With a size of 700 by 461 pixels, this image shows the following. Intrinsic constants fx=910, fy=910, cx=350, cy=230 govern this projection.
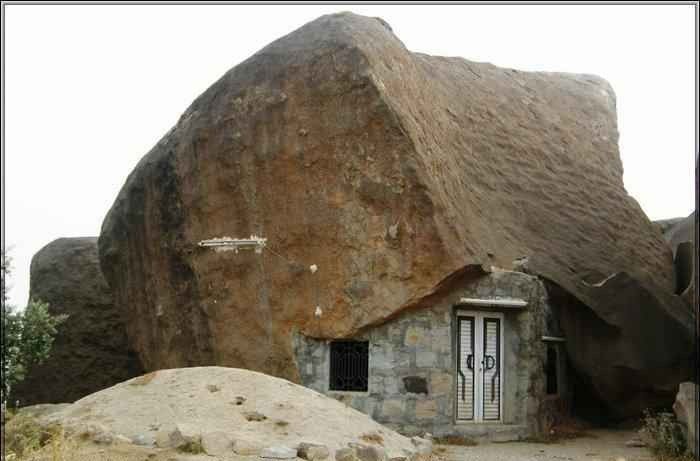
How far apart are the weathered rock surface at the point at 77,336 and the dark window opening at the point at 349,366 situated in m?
8.34

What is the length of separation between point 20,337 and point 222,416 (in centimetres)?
278

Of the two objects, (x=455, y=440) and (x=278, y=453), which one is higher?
(x=278, y=453)

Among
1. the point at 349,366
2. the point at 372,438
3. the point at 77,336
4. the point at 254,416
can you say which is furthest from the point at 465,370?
the point at 77,336

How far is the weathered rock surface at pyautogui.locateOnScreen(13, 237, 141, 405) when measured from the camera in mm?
22188

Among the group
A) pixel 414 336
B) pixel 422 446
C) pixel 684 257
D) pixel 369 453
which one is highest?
pixel 684 257

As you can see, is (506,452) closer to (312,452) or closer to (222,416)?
(312,452)

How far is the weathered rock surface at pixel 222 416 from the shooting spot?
1020cm

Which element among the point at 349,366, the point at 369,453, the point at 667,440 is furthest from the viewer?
the point at 349,366

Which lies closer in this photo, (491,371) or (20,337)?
(20,337)

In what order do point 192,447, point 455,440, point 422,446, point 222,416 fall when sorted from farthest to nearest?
point 455,440 < point 422,446 < point 222,416 < point 192,447

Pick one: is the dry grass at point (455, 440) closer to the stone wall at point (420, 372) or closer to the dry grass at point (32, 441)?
the stone wall at point (420, 372)

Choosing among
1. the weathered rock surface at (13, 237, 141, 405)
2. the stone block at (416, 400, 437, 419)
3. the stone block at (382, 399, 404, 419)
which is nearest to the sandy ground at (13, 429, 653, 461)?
the stone block at (416, 400, 437, 419)

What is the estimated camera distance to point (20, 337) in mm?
9156

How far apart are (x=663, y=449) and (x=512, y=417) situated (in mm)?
3305
